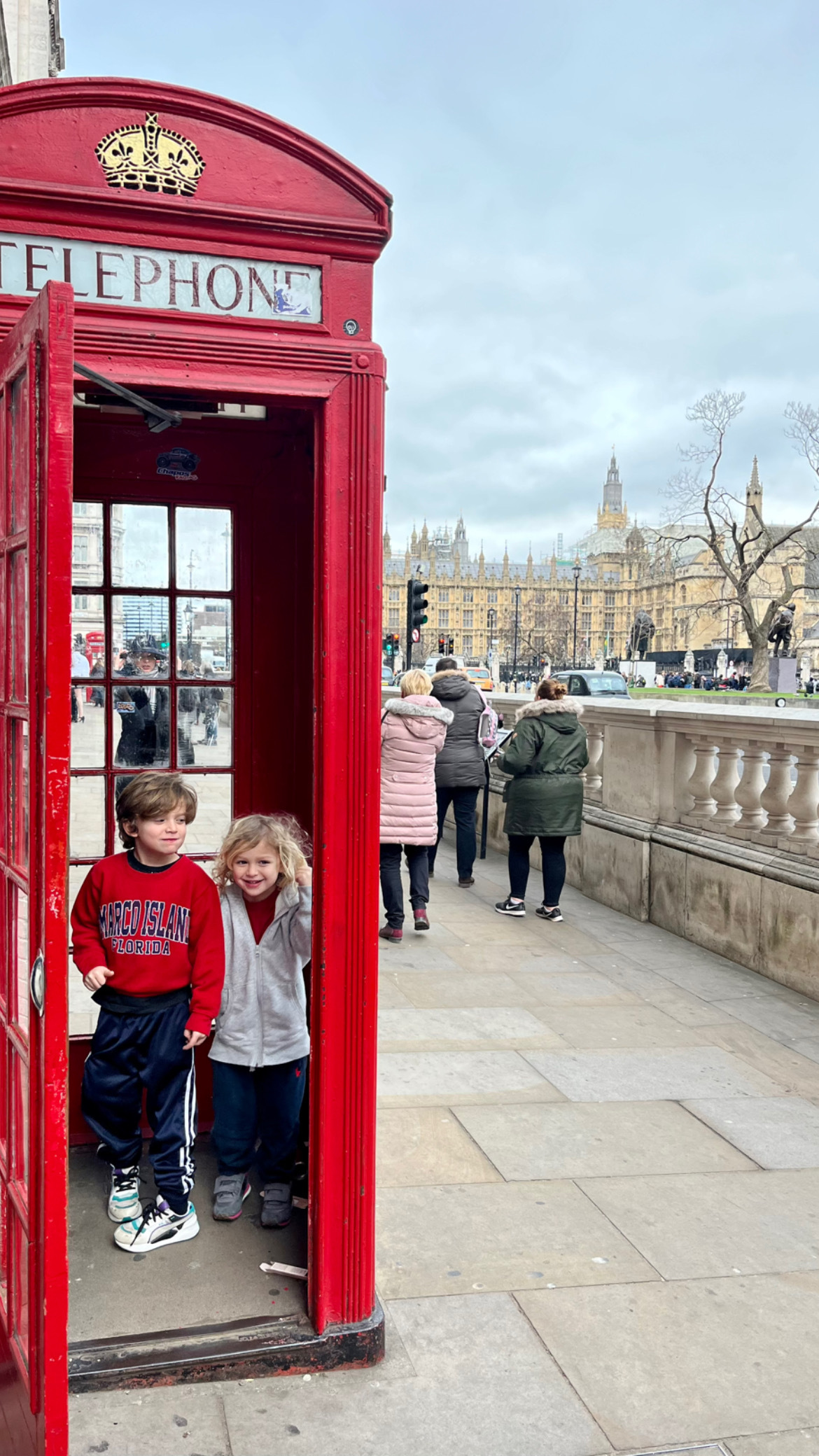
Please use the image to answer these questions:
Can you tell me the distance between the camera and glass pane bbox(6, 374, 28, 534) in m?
2.00

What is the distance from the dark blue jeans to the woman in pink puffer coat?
360cm

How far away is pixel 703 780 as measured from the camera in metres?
7.19

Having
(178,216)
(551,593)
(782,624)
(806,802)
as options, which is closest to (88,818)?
(178,216)

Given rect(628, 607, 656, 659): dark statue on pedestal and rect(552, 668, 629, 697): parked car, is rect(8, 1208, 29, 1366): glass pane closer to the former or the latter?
rect(552, 668, 629, 697): parked car

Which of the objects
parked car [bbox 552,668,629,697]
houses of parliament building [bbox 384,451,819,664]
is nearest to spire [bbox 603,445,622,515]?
houses of parliament building [bbox 384,451,819,664]

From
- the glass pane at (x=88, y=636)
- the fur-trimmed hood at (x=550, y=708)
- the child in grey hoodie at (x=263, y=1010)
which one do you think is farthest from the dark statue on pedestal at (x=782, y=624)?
the child in grey hoodie at (x=263, y=1010)

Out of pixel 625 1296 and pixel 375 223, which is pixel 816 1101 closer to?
pixel 625 1296

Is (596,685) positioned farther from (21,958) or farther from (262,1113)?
(21,958)

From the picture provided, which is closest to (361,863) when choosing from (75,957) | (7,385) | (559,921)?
(75,957)

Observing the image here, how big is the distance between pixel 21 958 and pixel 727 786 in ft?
17.8

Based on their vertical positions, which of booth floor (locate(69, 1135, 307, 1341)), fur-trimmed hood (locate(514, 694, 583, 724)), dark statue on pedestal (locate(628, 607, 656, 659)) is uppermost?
dark statue on pedestal (locate(628, 607, 656, 659))

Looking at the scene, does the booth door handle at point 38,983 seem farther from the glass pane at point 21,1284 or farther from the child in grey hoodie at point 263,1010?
the child in grey hoodie at point 263,1010

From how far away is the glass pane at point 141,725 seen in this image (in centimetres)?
360

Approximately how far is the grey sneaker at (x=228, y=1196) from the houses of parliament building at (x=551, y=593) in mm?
107890
